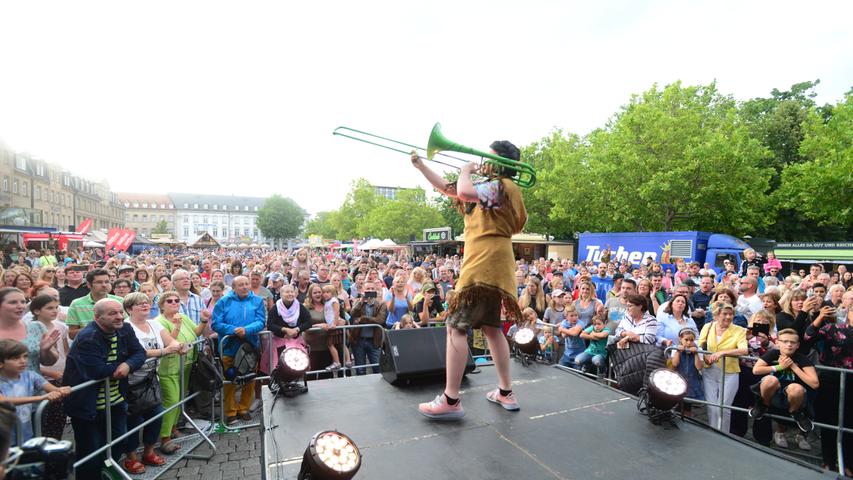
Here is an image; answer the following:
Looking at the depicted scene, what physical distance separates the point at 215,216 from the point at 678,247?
119508 mm

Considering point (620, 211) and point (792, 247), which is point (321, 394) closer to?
point (792, 247)

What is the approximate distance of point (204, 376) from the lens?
5043 millimetres

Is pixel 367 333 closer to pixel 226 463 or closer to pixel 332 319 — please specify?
pixel 332 319

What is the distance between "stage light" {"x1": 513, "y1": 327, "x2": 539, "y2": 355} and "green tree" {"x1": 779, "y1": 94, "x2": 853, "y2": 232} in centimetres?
1913

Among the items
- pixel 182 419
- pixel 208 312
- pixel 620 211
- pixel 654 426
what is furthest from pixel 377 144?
pixel 620 211

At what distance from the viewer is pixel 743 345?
15.4 ft

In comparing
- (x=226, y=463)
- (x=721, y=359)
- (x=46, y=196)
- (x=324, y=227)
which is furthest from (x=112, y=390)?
(x=324, y=227)

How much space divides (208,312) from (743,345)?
20.9 feet

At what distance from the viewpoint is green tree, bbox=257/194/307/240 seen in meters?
82.2

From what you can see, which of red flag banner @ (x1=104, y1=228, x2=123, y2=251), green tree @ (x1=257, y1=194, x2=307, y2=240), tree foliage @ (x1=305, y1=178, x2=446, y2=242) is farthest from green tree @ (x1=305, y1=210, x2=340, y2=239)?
red flag banner @ (x1=104, y1=228, x2=123, y2=251)

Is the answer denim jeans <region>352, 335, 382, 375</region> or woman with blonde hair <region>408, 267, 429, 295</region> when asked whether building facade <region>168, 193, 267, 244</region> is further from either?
denim jeans <region>352, 335, 382, 375</region>

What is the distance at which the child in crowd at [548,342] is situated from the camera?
669cm

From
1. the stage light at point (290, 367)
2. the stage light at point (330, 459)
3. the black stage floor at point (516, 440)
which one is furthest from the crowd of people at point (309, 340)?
the stage light at point (330, 459)

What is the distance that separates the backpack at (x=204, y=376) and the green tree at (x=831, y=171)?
A: 2183 cm
